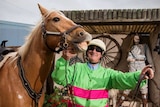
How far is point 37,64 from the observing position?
9.32 ft

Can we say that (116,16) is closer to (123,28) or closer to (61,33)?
(123,28)

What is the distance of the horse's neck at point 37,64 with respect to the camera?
2834 mm

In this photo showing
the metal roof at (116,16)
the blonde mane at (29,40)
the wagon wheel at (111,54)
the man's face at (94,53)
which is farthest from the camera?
the wagon wheel at (111,54)

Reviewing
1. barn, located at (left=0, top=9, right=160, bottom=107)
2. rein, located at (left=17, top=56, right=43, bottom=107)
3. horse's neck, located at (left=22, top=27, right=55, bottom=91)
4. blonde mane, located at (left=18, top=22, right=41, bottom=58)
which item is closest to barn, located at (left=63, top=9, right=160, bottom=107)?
barn, located at (left=0, top=9, right=160, bottom=107)

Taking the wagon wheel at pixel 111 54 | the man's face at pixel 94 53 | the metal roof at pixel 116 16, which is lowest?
the wagon wheel at pixel 111 54

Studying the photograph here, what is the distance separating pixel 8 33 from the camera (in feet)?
60.0

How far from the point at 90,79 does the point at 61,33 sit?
1.98ft

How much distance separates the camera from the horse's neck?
283 centimetres

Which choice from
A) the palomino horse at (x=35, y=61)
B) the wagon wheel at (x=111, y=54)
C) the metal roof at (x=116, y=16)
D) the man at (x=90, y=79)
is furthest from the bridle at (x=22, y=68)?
the wagon wheel at (x=111, y=54)

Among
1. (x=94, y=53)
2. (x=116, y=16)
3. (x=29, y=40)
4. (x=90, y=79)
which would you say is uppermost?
(x=116, y=16)

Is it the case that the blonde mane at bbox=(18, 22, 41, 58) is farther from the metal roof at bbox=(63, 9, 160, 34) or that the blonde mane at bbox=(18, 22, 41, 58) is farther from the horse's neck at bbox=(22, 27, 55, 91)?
the metal roof at bbox=(63, 9, 160, 34)

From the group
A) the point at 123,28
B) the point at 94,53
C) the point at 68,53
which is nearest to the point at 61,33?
the point at 68,53

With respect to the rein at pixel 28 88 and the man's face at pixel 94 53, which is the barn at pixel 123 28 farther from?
the man's face at pixel 94 53

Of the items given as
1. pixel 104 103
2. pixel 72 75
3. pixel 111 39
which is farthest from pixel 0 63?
pixel 111 39
